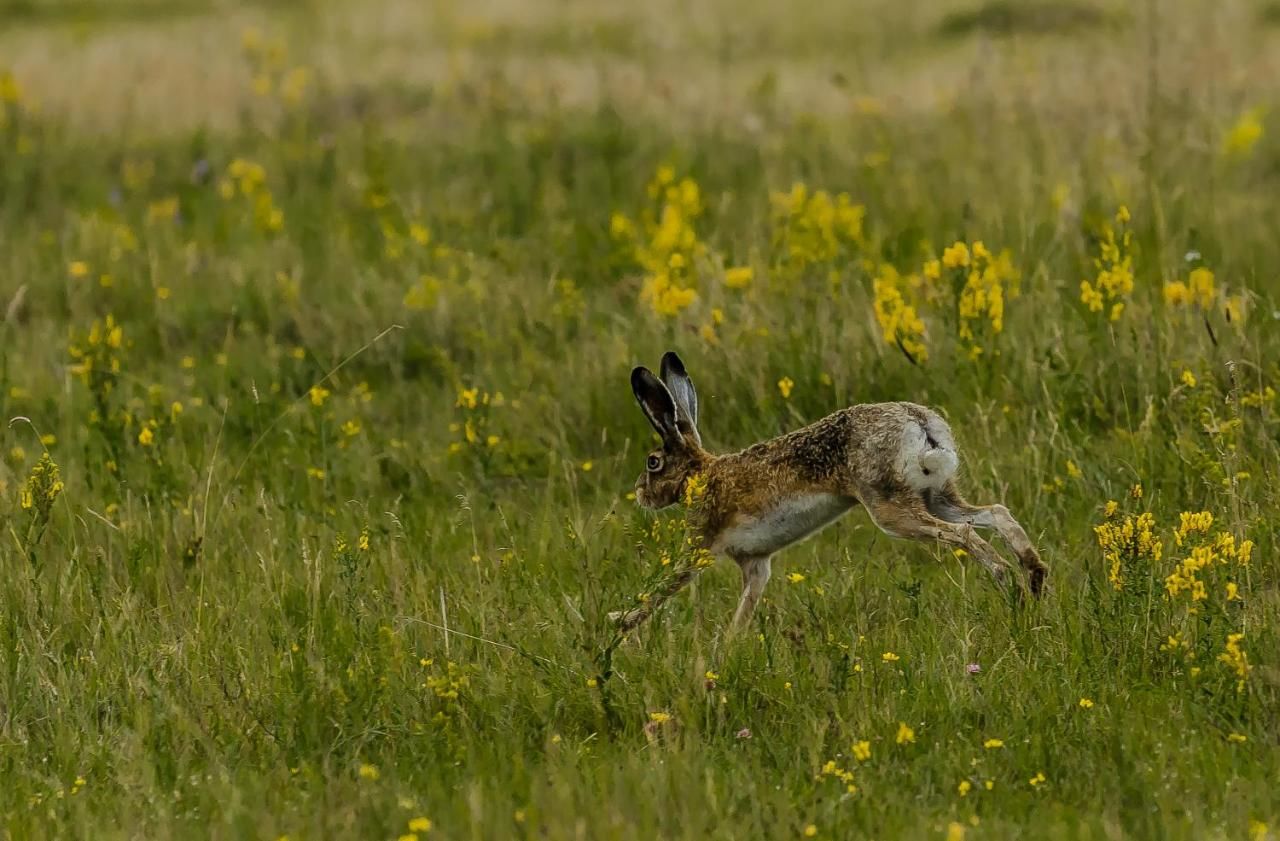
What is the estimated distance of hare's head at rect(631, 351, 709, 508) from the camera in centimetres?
554

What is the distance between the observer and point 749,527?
16.9 feet

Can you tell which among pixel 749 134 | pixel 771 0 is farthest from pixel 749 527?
pixel 771 0

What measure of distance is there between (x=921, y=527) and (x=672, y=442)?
38.9 inches

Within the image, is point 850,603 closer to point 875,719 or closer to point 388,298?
point 875,719

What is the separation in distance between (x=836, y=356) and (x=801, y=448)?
171cm

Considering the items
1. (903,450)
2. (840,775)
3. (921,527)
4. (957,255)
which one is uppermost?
(957,255)

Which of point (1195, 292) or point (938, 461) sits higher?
point (938, 461)

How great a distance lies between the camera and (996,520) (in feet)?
16.6

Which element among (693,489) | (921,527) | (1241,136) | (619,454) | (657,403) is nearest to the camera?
(693,489)

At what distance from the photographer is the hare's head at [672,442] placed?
18.2 feet

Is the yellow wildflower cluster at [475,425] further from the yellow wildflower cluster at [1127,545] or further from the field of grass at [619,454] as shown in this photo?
the yellow wildflower cluster at [1127,545]

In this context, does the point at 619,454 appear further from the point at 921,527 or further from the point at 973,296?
the point at 921,527

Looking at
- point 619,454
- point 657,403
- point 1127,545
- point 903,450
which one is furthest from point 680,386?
point 1127,545

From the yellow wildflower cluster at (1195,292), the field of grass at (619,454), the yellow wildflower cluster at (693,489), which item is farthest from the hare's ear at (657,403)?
the yellow wildflower cluster at (1195,292)
